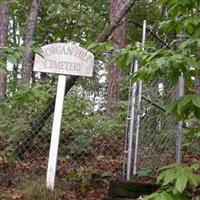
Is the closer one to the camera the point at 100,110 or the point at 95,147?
the point at 95,147

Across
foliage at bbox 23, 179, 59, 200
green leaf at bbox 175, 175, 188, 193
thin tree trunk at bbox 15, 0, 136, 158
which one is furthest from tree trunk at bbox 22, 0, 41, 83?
green leaf at bbox 175, 175, 188, 193

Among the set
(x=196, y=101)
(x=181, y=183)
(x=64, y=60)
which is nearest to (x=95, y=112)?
(x=64, y=60)

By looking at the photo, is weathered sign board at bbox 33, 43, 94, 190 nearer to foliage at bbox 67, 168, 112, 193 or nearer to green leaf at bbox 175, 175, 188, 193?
foliage at bbox 67, 168, 112, 193

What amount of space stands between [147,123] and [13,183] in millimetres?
1990

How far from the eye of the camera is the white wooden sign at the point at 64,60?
6.12 m

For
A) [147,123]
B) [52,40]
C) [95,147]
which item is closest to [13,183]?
[95,147]

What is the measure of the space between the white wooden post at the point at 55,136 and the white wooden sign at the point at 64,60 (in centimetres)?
15

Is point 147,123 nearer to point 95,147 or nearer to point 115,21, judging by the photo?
point 95,147

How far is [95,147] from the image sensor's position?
6.72m

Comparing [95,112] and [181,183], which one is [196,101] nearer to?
[181,183]

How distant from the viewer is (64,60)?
620 centimetres

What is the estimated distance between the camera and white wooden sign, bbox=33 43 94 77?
20.1ft

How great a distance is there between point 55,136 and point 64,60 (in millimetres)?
1104

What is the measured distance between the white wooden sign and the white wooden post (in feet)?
0.49
